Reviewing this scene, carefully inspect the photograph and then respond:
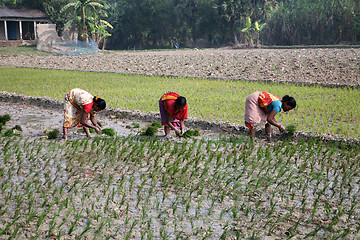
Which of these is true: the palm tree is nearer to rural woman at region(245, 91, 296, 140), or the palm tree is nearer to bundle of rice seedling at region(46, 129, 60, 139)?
bundle of rice seedling at region(46, 129, 60, 139)

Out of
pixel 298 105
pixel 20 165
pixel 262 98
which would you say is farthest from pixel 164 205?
pixel 298 105

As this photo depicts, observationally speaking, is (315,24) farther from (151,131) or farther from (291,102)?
(151,131)

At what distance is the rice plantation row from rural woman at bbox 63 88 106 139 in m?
0.32

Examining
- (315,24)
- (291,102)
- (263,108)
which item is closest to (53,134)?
(263,108)

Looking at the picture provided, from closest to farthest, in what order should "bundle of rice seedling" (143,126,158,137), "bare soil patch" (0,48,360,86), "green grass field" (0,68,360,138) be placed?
"bundle of rice seedling" (143,126,158,137)
"green grass field" (0,68,360,138)
"bare soil patch" (0,48,360,86)

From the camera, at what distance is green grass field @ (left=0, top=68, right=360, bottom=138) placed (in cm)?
710

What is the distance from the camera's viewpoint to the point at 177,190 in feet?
13.7

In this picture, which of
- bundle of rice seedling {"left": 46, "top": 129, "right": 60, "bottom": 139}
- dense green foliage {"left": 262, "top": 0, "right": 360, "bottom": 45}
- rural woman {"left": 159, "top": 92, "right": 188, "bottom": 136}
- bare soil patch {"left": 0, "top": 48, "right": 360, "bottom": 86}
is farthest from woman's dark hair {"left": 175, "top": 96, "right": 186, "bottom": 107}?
dense green foliage {"left": 262, "top": 0, "right": 360, "bottom": 45}

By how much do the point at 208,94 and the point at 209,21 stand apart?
21.9 meters

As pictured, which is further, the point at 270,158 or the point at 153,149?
the point at 153,149

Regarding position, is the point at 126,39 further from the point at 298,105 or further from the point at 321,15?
the point at 298,105

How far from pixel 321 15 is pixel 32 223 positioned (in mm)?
25675

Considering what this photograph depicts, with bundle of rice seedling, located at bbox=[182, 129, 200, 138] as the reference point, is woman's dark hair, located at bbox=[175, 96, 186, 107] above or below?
above

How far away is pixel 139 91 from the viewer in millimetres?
10266
